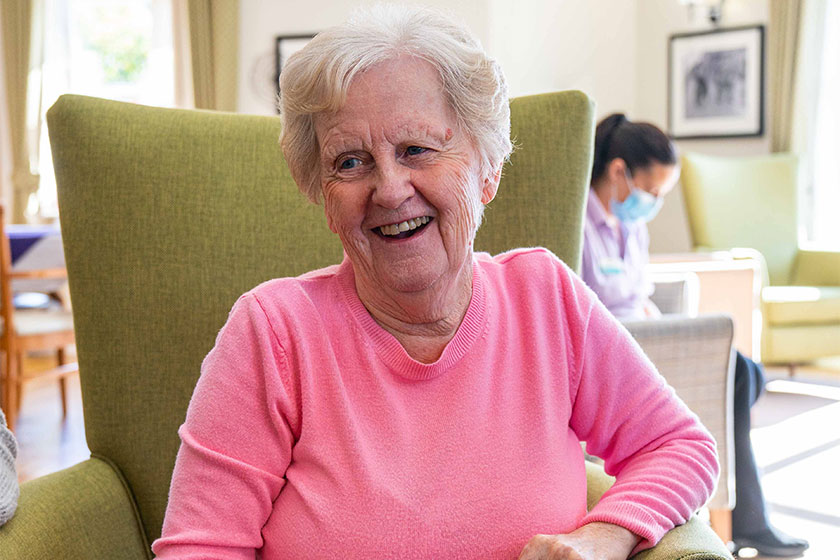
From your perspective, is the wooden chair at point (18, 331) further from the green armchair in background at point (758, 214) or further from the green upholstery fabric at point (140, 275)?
the green armchair in background at point (758, 214)

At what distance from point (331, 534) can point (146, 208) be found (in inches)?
26.1

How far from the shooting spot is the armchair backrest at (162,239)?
1444 mm

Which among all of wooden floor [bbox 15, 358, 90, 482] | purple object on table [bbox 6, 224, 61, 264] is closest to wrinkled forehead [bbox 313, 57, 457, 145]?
wooden floor [bbox 15, 358, 90, 482]

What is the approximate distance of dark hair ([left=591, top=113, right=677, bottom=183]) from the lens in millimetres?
2893

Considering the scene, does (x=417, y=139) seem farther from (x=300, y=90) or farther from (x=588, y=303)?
(x=588, y=303)

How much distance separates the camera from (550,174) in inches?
58.8

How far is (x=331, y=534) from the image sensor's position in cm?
106

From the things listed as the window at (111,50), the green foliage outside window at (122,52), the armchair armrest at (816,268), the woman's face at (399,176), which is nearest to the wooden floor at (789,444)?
the armchair armrest at (816,268)

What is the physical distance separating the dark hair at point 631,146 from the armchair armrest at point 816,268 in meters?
2.41

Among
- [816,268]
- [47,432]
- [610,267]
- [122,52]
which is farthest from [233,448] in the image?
[122,52]

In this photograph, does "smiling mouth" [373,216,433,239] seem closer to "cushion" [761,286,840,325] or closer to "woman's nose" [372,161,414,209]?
"woman's nose" [372,161,414,209]

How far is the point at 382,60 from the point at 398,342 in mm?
348

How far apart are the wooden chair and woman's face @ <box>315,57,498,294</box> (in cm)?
282

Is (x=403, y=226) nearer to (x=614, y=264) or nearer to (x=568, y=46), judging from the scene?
(x=614, y=264)
